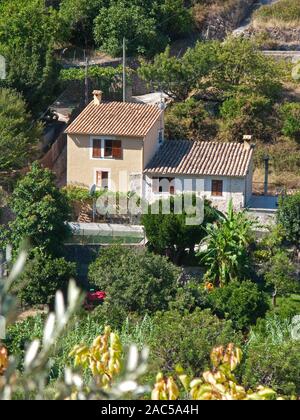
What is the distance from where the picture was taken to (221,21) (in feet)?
166

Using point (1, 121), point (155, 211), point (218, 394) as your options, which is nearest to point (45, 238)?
point (155, 211)

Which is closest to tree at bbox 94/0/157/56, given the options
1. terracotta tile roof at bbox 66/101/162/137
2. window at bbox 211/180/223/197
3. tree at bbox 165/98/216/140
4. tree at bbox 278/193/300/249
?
tree at bbox 165/98/216/140

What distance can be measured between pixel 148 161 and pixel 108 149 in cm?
146

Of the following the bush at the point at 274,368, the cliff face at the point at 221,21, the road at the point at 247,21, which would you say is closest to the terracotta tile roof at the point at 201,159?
the bush at the point at 274,368

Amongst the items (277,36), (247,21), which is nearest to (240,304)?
(277,36)

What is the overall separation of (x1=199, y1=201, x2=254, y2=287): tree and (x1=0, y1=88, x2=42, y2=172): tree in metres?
7.79

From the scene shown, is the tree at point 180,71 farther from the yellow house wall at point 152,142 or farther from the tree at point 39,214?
the tree at point 39,214

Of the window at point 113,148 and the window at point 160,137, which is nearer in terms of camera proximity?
the window at point 113,148

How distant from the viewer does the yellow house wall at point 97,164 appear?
1437 inches

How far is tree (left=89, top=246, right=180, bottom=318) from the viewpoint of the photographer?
29234 millimetres

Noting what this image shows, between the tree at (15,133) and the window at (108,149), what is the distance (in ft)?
7.50

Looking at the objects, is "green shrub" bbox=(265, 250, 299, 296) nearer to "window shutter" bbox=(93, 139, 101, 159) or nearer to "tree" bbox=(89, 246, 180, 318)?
"tree" bbox=(89, 246, 180, 318)
